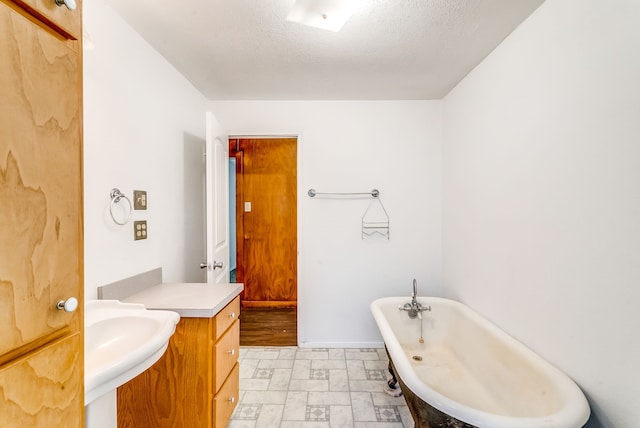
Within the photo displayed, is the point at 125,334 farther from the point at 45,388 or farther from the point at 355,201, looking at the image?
the point at 355,201

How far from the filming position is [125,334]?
126cm

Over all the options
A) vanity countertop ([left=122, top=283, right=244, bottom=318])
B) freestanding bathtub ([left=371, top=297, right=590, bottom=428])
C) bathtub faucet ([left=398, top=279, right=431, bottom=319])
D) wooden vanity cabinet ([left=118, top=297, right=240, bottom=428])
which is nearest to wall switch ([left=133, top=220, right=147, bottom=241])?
vanity countertop ([left=122, top=283, right=244, bottom=318])

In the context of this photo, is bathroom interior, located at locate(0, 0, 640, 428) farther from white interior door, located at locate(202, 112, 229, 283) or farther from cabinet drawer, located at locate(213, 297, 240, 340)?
cabinet drawer, located at locate(213, 297, 240, 340)

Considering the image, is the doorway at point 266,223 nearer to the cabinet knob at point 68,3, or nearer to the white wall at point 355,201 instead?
the white wall at point 355,201

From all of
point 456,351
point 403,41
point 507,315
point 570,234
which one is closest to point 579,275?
point 570,234

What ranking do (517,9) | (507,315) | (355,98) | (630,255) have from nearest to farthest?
1. (630,255)
2. (517,9)
3. (507,315)
4. (355,98)

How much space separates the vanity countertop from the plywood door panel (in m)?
2.13

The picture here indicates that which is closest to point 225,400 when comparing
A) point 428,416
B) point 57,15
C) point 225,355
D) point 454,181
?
point 225,355

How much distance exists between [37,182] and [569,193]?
1.84m

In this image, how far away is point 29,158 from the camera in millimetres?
653

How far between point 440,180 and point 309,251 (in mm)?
1428

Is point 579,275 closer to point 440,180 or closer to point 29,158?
point 440,180

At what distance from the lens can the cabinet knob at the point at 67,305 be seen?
2.32 feet

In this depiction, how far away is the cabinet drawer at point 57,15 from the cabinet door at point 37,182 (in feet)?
0.08
